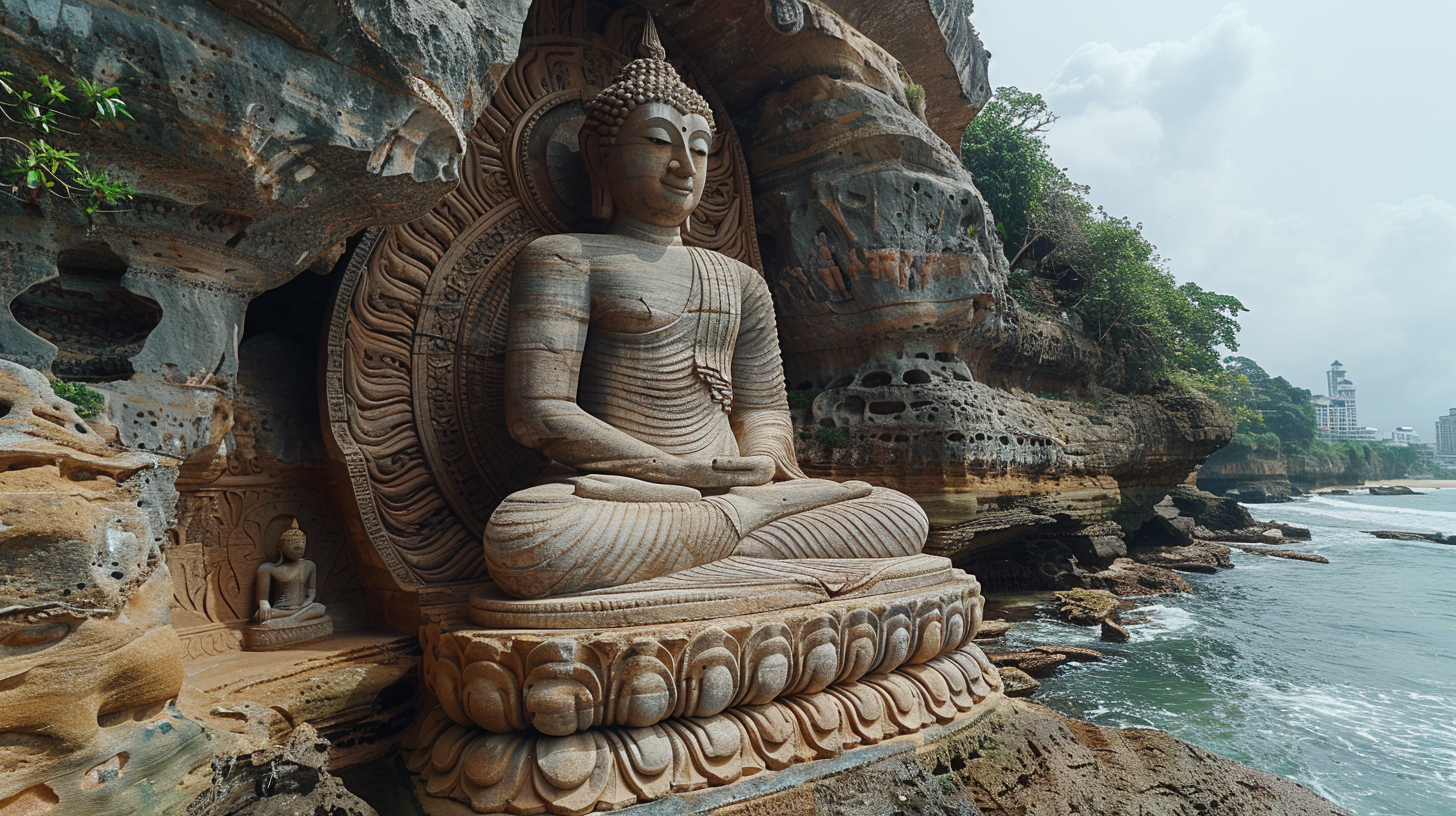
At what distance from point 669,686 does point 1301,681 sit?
19.0 ft

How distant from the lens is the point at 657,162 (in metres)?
4.61

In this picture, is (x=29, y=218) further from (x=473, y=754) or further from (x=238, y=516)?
(x=473, y=754)

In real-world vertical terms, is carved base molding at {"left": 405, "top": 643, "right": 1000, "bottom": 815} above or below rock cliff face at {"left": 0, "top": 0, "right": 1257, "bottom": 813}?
below

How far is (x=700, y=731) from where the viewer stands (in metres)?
3.08

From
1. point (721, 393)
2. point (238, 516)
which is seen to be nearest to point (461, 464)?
point (238, 516)

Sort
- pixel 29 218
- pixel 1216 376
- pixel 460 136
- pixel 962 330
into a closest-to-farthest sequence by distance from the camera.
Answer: pixel 29 218, pixel 460 136, pixel 962 330, pixel 1216 376

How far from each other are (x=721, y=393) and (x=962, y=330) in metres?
3.07

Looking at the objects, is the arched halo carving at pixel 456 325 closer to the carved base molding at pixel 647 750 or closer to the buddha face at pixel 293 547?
the buddha face at pixel 293 547

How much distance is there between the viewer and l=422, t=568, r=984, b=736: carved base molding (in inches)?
114

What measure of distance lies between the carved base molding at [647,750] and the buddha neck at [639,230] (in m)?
2.80

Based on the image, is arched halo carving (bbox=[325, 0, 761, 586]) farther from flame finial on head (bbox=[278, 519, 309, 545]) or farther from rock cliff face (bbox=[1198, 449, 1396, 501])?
rock cliff face (bbox=[1198, 449, 1396, 501])

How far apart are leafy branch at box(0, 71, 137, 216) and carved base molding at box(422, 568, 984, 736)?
1.96 metres

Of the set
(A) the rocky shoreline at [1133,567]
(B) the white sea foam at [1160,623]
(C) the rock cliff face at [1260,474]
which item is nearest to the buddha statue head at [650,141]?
(A) the rocky shoreline at [1133,567]

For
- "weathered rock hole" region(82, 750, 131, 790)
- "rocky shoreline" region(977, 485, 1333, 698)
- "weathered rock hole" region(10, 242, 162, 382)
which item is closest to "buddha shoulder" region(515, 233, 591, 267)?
"weathered rock hole" region(10, 242, 162, 382)
